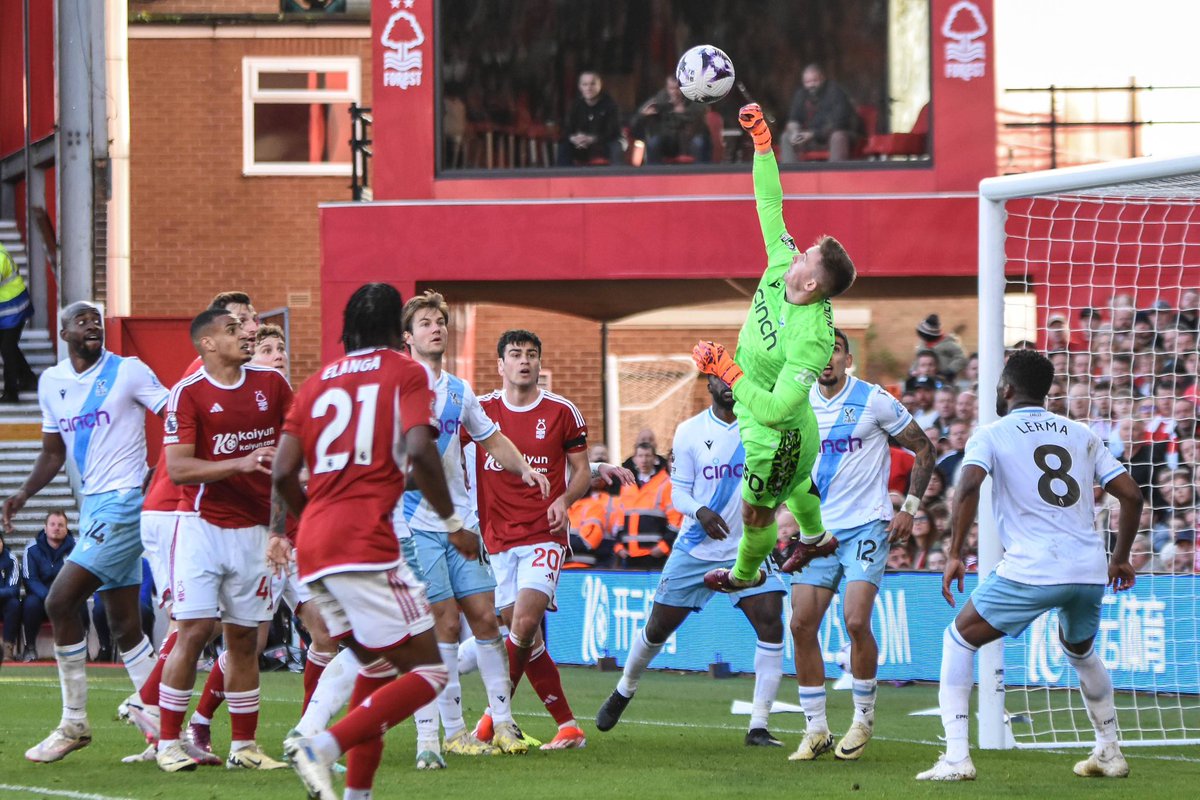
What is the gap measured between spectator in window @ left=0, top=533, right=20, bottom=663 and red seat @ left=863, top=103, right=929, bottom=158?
33.0 ft

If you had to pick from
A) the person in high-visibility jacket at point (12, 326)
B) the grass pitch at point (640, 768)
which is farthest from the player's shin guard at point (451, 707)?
the person in high-visibility jacket at point (12, 326)

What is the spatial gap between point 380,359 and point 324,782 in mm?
1538

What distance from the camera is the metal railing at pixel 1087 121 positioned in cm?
1873

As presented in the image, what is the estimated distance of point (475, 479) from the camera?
9820 millimetres

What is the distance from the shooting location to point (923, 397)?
14805 mm

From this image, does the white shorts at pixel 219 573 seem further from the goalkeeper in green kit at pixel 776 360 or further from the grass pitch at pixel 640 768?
the goalkeeper in green kit at pixel 776 360

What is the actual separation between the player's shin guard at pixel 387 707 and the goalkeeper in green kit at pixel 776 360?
95.8 inches

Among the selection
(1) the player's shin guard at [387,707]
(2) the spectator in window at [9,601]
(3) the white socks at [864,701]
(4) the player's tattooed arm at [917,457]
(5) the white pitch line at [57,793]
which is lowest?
(2) the spectator in window at [9,601]

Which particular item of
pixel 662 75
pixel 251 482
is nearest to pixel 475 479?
pixel 251 482

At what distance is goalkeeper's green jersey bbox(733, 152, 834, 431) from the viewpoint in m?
7.99

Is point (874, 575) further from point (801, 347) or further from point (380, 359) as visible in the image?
point (380, 359)

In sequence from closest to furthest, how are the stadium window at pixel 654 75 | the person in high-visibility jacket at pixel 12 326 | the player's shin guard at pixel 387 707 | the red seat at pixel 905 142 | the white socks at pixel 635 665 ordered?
the player's shin guard at pixel 387 707, the white socks at pixel 635 665, the red seat at pixel 905 142, the stadium window at pixel 654 75, the person in high-visibility jacket at pixel 12 326

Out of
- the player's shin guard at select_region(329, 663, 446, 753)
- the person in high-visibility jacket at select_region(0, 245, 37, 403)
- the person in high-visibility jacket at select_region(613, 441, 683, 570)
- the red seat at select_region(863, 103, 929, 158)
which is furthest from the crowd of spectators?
the player's shin guard at select_region(329, 663, 446, 753)

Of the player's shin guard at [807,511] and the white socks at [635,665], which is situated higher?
the player's shin guard at [807,511]
